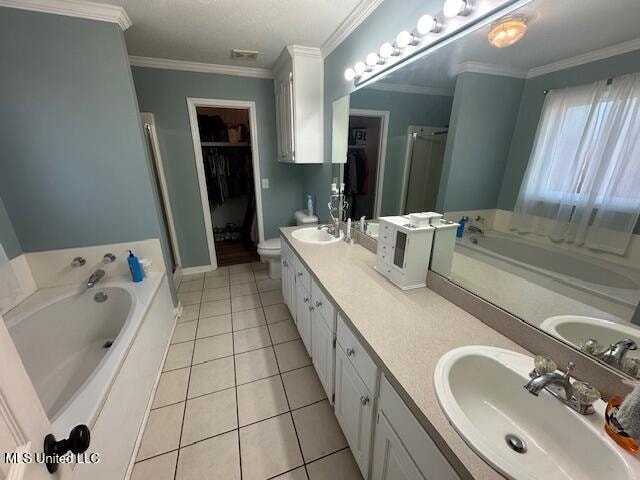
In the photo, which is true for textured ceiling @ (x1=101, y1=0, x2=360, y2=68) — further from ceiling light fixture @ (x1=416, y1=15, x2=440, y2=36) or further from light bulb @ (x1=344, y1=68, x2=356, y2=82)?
ceiling light fixture @ (x1=416, y1=15, x2=440, y2=36)

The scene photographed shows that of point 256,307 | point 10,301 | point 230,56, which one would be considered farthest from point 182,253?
point 230,56

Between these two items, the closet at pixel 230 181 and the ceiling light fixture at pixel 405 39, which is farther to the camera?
the closet at pixel 230 181

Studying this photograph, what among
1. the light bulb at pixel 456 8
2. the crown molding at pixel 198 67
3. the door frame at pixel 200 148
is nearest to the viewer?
the light bulb at pixel 456 8

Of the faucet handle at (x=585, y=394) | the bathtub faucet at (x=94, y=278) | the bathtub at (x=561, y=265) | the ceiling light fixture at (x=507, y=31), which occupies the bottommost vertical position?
the bathtub faucet at (x=94, y=278)

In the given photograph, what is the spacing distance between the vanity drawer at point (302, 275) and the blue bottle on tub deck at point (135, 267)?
1.25 m

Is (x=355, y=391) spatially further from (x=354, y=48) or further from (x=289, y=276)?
(x=354, y=48)

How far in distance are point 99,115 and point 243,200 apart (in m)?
2.85

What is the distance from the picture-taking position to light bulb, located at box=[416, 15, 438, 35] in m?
1.16

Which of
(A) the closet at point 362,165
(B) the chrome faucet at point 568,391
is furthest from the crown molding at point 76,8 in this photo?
(B) the chrome faucet at point 568,391

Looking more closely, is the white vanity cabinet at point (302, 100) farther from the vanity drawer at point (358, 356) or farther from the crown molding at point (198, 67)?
the vanity drawer at point (358, 356)

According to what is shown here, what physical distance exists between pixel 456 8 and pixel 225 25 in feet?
5.58

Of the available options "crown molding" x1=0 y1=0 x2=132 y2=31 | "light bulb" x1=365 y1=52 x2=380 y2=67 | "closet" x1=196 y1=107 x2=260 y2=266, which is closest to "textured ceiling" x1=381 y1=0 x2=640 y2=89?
"light bulb" x1=365 y1=52 x2=380 y2=67

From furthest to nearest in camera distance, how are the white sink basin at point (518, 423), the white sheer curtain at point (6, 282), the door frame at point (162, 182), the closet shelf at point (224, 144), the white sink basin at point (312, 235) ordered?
the closet shelf at point (224, 144) < the door frame at point (162, 182) < the white sink basin at point (312, 235) < the white sheer curtain at point (6, 282) < the white sink basin at point (518, 423)

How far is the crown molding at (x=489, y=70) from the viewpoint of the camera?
0.94 metres
